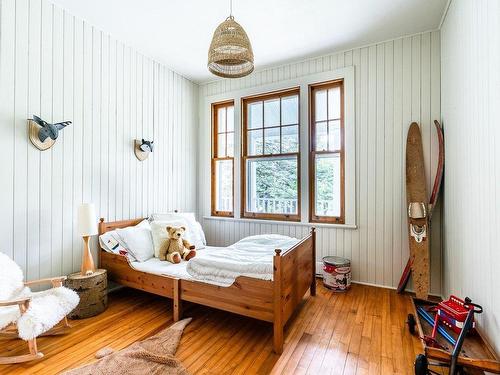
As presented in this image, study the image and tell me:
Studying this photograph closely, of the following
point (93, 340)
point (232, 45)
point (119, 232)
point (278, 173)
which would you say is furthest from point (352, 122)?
point (93, 340)

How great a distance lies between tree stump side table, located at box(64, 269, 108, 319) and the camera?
94.1 inches

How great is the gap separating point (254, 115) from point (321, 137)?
44.1 inches

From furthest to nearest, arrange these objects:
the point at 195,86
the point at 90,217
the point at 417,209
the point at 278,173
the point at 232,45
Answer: the point at 195,86 → the point at 278,173 → the point at 417,209 → the point at 90,217 → the point at 232,45

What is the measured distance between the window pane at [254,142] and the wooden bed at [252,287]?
5.30 ft

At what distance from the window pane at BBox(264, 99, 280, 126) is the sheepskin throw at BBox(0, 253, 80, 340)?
310 cm

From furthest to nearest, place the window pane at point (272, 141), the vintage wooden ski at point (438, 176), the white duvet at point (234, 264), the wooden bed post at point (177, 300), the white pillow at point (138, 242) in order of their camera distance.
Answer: the window pane at point (272, 141), the white pillow at point (138, 242), the vintage wooden ski at point (438, 176), the wooden bed post at point (177, 300), the white duvet at point (234, 264)

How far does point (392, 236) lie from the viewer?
3.03m

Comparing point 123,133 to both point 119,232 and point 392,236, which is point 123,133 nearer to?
point 119,232

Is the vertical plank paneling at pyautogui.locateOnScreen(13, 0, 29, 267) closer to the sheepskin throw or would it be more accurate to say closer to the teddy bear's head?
the sheepskin throw

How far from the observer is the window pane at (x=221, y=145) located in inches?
168

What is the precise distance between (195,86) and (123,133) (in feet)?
5.52

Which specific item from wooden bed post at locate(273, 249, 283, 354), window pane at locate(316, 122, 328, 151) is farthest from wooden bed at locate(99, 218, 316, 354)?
window pane at locate(316, 122, 328, 151)

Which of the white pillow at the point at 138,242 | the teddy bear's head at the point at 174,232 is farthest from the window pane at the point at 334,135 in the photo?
the white pillow at the point at 138,242

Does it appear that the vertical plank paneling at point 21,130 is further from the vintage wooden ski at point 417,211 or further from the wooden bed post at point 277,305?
the vintage wooden ski at point 417,211
